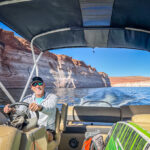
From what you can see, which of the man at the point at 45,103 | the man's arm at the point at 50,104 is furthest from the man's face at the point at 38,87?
the man's arm at the point at 50,104

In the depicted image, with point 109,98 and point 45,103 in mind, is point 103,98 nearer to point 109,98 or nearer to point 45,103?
point 109,98

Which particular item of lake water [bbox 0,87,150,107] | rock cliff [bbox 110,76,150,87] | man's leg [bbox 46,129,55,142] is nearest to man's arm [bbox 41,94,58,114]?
man's leg [bbox 46,129,55,142]

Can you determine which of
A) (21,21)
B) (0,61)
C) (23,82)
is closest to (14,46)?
(0,61)

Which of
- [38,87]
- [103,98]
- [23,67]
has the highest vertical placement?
[23,67]

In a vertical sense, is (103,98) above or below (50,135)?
above

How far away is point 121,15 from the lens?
2279mm

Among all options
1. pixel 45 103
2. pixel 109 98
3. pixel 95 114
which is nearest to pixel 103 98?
pixel 109 98

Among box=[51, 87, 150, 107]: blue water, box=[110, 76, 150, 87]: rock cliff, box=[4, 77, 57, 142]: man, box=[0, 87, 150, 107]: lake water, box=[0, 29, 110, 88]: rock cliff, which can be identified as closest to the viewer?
box=[4, 77, 57, 142]: man

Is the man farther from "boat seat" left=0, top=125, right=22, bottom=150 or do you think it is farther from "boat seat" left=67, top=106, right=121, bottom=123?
"boat seat" left=0, top=125, right=22, bottom=150

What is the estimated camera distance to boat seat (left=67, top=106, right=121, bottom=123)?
272cm

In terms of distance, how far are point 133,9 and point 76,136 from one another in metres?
2.10

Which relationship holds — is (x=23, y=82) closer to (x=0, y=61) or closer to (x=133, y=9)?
(x=0, y=61)

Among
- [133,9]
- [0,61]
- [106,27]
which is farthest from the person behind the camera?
[0,61]

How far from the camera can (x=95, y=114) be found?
9.11ft
